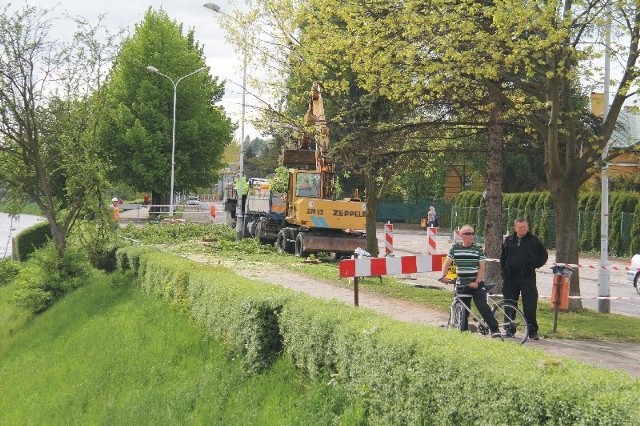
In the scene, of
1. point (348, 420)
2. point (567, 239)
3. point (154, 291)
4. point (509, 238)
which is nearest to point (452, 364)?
point (348, 420)

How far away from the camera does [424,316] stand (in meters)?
14.5

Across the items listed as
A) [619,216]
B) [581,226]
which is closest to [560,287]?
[619,216]

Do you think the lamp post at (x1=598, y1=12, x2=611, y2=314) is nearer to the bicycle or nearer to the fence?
the bicycle

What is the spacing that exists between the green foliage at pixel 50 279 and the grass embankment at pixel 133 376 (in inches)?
24.1

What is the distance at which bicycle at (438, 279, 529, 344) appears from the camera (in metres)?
11.3

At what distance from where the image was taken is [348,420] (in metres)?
8.06

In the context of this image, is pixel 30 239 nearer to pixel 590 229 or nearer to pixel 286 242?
pixel 286 242

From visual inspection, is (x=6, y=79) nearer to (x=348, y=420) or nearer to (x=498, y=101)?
(x=498, y=101)

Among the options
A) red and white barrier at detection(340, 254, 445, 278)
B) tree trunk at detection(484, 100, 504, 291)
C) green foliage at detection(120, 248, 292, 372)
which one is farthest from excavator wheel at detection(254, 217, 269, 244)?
red and white barrier at detection(340, 254, 445, 278)

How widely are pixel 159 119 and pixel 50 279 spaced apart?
3298cm

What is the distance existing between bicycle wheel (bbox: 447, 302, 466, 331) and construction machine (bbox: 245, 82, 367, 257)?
14.6 m

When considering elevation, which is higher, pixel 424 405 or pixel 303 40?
pixel 303 40

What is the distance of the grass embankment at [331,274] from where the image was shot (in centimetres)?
1343

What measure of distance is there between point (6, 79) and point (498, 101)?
14340 millimetres
